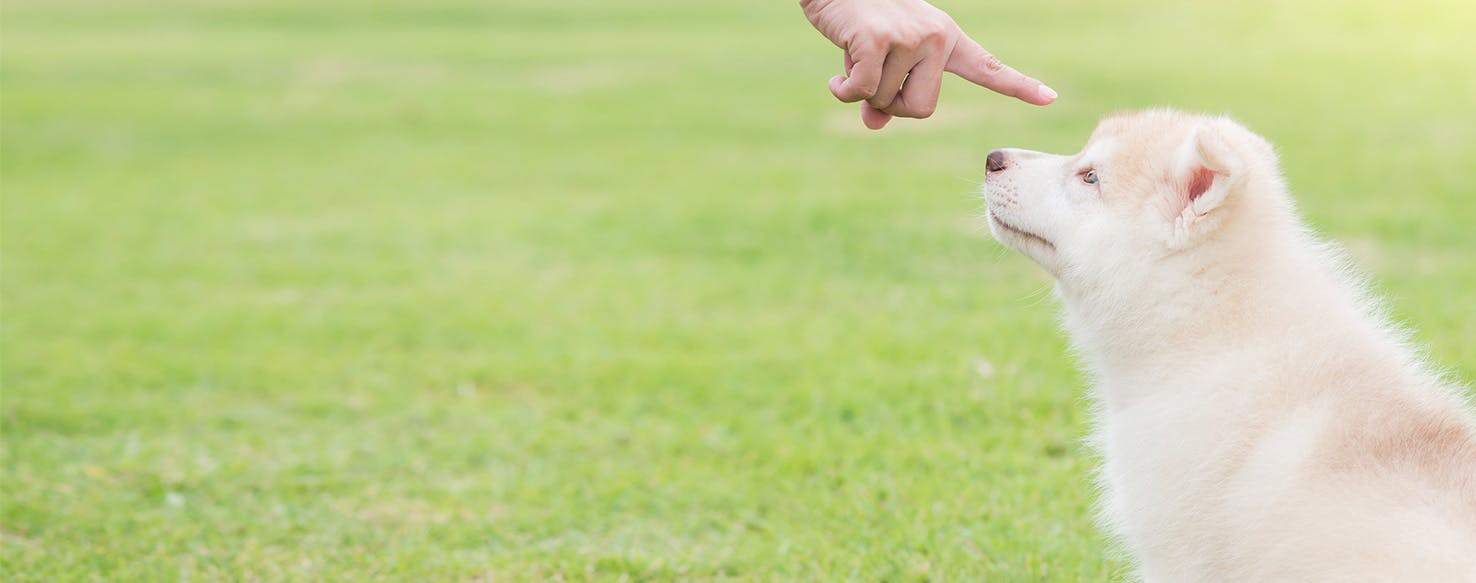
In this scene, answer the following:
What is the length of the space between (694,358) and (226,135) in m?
10.2

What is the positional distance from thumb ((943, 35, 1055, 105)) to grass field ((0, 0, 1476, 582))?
1393 mm

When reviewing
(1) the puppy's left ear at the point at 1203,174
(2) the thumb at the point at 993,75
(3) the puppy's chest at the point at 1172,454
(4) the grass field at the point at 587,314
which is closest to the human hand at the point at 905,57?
(2) the thumb at the point at 993,75

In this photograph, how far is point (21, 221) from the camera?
11.3 meters

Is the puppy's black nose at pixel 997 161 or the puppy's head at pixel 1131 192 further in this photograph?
the puppy's black nose at pixel 997 161

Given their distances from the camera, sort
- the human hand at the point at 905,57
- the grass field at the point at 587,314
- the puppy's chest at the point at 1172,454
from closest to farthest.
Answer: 1. the puppy's chest at the point at 1172,454
2. the human hand at the point at 905,57
3. the grass field at the point at 587,314

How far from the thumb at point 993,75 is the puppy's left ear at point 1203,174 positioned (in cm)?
47

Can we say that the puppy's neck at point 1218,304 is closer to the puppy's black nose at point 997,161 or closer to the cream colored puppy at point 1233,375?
the cream colored puppy at point 1233,375

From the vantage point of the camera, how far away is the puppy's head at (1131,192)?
331cm

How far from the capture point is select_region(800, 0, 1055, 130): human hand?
364cm

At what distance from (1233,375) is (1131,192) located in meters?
0.48

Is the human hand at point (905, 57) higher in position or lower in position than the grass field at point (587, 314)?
higher

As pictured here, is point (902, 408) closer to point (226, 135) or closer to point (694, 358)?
point (694, 358)

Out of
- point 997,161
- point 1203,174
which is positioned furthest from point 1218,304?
point 997,161

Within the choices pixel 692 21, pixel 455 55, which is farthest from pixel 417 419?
pixel 692 21
